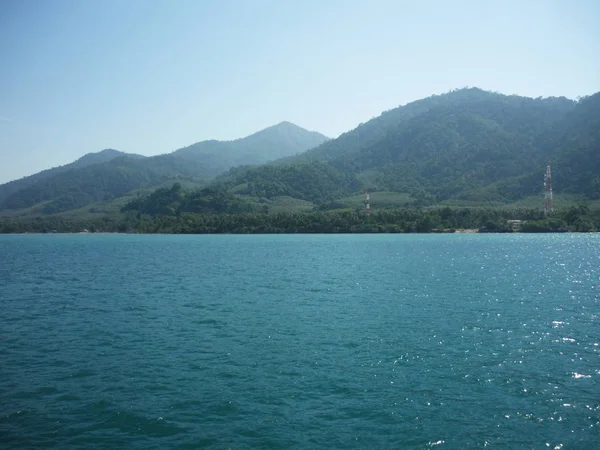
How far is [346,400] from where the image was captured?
19.9m

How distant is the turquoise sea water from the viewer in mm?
17172

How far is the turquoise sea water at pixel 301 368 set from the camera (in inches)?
676

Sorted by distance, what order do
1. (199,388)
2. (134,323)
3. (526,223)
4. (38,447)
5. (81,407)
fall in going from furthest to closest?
(526,223) < (134,323) < (199,388) < (81,407) < (38,447)

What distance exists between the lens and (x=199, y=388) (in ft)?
69.1

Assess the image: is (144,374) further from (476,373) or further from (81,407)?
(476,373)

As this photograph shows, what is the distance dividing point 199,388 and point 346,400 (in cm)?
684

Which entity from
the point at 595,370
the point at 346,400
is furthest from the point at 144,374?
the point at 595,370

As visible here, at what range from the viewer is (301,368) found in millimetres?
23719

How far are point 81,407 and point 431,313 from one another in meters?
26.7

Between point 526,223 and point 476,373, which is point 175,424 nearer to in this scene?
point 476,373

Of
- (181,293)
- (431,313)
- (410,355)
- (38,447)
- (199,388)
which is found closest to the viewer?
(38,447)

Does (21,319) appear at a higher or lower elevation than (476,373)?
higher

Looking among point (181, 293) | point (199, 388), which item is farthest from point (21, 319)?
point (199, 388)

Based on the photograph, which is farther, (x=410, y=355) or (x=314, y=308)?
(x=314, y=308)
